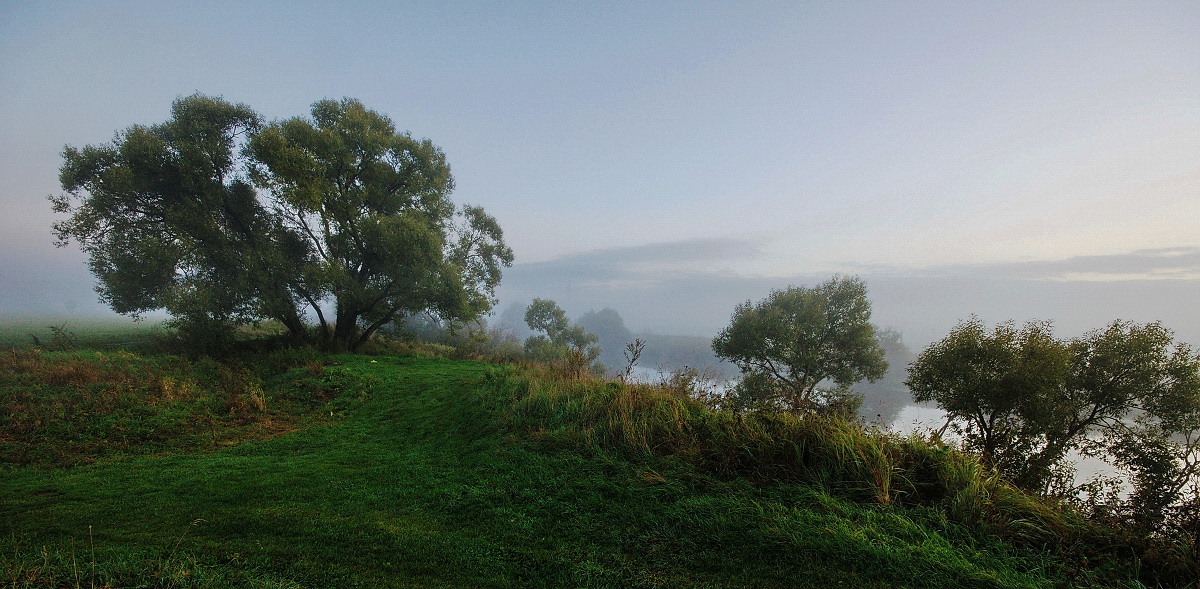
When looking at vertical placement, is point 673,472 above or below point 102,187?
below

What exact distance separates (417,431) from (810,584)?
263 inches

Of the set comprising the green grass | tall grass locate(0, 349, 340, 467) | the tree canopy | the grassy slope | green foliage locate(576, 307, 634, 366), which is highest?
the tree canopy

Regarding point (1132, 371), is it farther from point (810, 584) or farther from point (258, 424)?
point (258, 424)

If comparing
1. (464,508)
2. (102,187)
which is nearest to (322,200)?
(102,187)

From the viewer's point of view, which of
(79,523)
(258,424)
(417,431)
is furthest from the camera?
(258,424)

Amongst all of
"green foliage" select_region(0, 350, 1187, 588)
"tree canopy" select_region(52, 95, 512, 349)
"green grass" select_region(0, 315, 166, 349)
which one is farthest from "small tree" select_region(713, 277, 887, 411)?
"green grass" select_region(0, 315, 166, 349)

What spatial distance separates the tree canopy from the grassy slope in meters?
10.4

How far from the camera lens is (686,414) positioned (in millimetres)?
5859

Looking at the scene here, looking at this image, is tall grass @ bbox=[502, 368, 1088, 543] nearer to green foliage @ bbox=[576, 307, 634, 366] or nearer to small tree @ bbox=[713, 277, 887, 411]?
small tree @ bbox=[713, 277, 887, 411]

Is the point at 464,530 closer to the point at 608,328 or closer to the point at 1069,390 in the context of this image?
the point at 1069,390

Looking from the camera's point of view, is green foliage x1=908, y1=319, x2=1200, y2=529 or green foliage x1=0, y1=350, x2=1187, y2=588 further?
green foliage x1=908, y1=319, x2=1200, y2=529

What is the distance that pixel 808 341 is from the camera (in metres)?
22.2

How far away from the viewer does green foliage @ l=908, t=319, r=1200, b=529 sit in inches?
471

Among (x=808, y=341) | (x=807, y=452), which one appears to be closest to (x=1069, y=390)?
(x=808, y=341)
